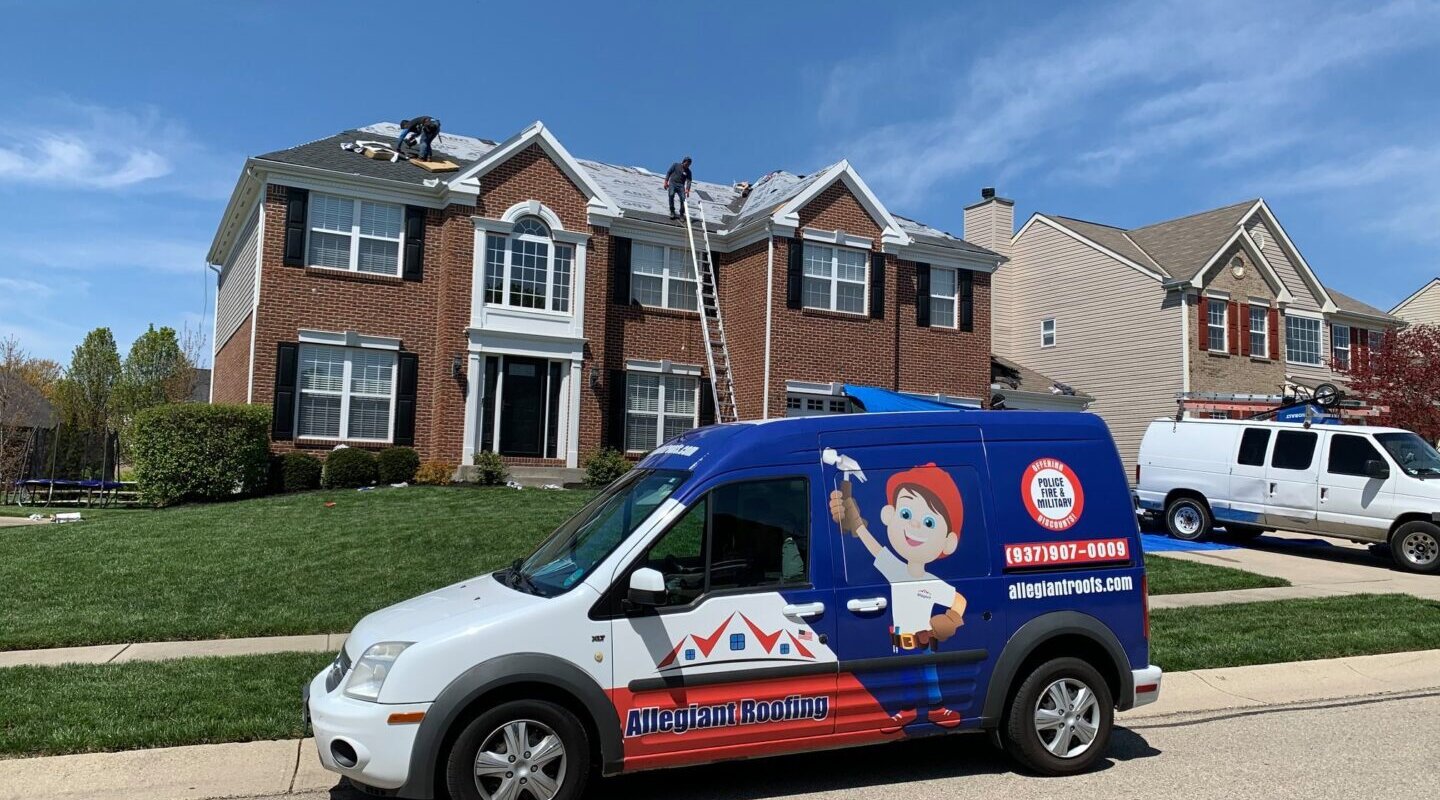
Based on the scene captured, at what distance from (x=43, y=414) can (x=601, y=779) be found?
4825 centimetres

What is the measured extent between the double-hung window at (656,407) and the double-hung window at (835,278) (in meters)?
3.43

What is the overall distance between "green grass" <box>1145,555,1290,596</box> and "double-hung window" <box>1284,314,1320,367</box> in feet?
69.1

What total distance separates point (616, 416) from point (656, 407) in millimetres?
1115

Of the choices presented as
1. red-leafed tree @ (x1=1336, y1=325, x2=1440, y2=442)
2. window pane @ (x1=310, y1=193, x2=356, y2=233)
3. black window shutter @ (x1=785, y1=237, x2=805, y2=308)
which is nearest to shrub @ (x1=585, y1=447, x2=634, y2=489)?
black window shutter @ (x1=785, y1=237, x2=805, y2=308)

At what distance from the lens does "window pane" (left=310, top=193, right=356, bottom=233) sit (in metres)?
18.5

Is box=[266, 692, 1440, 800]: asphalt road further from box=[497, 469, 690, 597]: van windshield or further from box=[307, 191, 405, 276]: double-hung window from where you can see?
box=[307, 191, 405, 276]: double-hung window

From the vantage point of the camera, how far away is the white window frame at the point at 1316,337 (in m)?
30.3

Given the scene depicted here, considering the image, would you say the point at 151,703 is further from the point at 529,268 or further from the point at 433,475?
the point at 529,268

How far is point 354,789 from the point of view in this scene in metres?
5.16

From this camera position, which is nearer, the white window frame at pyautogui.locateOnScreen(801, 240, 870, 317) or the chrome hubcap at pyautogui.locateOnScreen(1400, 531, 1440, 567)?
Result: the chrome hubcap at pyautogui.locateOnScreen(1400, 531, 1440, 567)

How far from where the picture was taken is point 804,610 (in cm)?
489

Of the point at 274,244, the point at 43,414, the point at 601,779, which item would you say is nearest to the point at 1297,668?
the point at 601,779

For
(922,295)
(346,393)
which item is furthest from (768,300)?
(346,393)

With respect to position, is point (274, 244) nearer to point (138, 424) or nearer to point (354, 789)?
point (138, 424)
